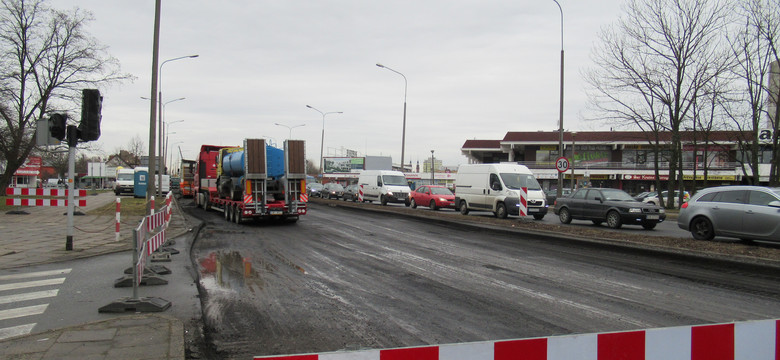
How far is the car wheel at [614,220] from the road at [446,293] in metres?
6.00

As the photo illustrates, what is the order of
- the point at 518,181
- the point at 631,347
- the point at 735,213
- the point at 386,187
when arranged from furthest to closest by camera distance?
1. the point at 386,187
2. the point at 518,181
3. the point at 735,213
4. the point at 631,347

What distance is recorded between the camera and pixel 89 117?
10406 mm

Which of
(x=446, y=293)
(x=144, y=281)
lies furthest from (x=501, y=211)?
(x=144, y=281)

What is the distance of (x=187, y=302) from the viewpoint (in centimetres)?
657

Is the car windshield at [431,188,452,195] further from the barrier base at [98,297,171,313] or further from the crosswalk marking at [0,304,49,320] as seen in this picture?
the crosswalk marking at [0,304,49,320]

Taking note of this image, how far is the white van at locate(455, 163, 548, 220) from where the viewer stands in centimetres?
2111

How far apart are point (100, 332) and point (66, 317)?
1.18 meters

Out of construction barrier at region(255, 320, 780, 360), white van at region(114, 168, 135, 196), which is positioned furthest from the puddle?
white van at region(114, 168, 135, 196)

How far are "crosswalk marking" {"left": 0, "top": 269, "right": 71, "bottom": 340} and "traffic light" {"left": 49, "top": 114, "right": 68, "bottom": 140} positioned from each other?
3202 mm

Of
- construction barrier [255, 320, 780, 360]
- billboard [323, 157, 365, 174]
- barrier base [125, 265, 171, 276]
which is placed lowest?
barrier base [125, 265, 171, 276]

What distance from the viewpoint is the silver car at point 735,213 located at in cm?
1148

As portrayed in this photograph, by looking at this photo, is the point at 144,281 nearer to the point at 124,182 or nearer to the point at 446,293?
the point at 446,293

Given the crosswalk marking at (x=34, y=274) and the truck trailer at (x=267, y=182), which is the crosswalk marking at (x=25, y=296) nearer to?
the crosswalk marking at (x=34, y=274)

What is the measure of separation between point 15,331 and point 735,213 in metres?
14.2
